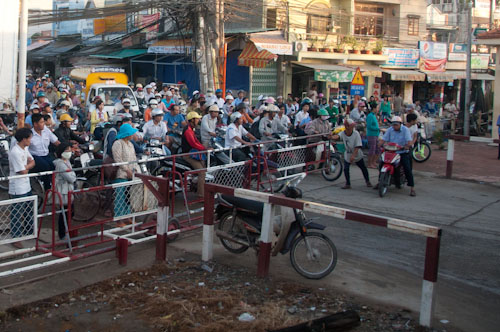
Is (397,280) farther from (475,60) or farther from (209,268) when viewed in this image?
(475,60)

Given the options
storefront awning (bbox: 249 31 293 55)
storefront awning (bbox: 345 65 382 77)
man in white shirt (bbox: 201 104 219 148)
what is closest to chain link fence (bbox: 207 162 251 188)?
man in white shirt (bbox: 201 104 219 148)

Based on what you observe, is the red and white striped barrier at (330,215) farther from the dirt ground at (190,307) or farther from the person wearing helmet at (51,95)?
the person wearing helmet at (51,95)

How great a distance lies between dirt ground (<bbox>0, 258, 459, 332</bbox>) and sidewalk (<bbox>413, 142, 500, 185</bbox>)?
29.8ft

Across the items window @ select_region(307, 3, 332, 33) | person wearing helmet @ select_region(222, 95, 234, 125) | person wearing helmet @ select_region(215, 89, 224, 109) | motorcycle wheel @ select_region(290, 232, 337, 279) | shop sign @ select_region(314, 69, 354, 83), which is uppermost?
window @ select_region(307, 3, 332, 33)

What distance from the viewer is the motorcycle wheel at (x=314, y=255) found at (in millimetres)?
6504

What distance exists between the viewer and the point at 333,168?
A: 42.8ft

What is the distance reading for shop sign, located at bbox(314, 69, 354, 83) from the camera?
28.4m

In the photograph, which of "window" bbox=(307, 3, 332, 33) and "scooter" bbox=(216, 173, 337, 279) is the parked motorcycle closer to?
"scooter" bbox=(216, 173, 337, 279)

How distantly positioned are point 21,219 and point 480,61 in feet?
119

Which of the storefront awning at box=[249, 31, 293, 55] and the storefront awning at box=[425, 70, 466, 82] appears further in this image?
the storefront awning at box=[425, 70, 466, 82]

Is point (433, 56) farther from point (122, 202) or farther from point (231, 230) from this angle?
point (122, 202)

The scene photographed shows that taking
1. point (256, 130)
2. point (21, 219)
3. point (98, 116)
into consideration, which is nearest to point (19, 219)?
point (21, 219)

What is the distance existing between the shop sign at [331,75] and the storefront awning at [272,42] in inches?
70.8

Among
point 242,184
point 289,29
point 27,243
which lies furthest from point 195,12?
point 27,243
